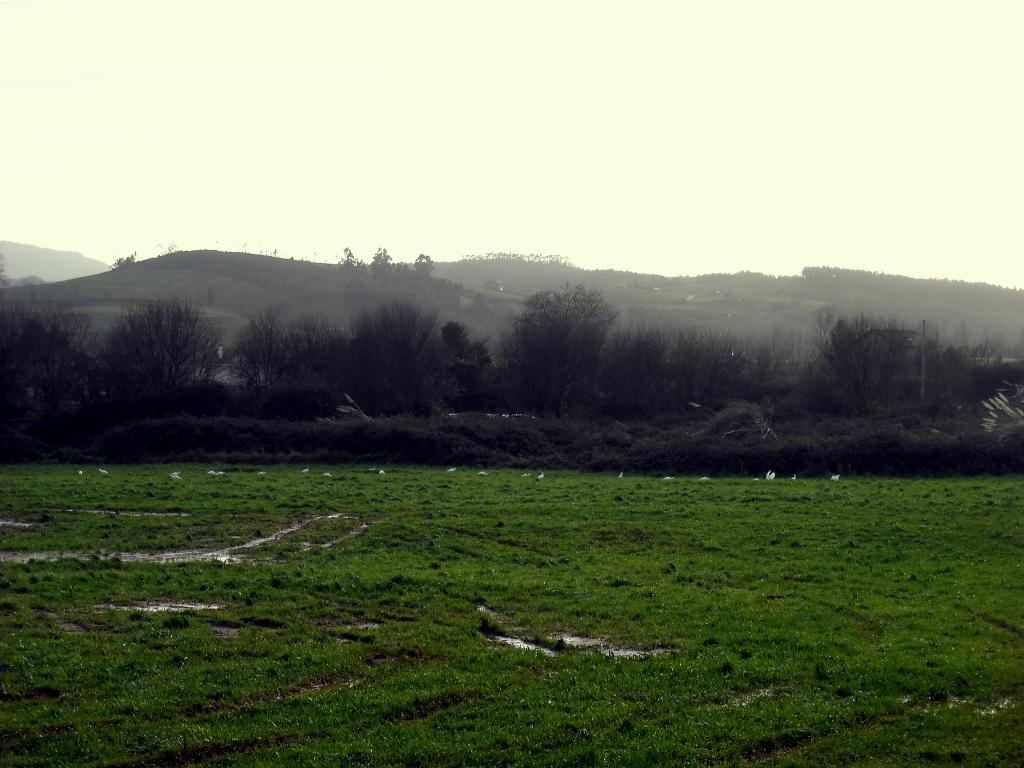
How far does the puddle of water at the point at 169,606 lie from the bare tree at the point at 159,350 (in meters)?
40.5

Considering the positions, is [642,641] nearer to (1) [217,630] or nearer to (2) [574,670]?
(2) [574,670]

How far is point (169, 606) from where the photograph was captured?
47.5 feet

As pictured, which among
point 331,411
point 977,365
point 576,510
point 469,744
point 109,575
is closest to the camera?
point 469,744

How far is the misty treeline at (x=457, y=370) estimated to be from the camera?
5138 cm

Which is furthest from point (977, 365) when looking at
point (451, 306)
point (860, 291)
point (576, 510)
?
point (860, 291)

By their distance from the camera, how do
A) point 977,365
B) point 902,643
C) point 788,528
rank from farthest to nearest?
point 977,365 < point 788,528 < point 902,643

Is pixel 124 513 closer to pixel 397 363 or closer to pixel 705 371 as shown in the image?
pixel 397 363

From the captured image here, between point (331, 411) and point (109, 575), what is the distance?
34.0 metres

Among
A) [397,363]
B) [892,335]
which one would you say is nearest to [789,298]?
[892,335]

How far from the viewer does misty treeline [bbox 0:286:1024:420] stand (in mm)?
51375

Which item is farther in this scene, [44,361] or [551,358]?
[551,358]

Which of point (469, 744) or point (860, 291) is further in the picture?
point (860, 291)

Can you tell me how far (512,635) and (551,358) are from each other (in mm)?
43927

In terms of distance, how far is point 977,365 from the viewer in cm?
5678
